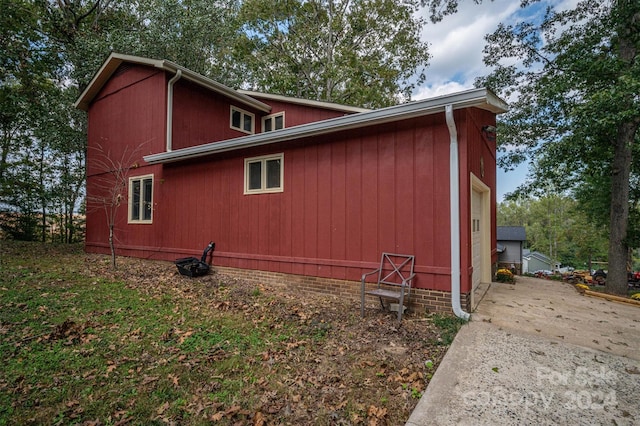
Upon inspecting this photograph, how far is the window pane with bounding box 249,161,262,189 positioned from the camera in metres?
6.12

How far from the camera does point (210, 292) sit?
5.46m

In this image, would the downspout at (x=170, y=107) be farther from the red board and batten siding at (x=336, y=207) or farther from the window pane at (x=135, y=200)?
the window pane at (x=135, y=200)

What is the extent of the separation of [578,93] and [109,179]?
13686 millimetres

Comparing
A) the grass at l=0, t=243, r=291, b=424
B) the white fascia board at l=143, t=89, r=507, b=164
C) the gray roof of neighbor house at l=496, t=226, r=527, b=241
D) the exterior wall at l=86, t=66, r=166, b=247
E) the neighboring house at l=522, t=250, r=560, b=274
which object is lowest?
the neighboring house at l=522, t=250, r=560, b=274

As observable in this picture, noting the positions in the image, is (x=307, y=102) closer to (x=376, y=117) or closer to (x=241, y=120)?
(x=241, y=120)

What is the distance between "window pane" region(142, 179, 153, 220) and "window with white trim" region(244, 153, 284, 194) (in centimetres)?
371

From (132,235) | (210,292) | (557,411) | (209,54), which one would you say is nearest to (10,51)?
(209,54)

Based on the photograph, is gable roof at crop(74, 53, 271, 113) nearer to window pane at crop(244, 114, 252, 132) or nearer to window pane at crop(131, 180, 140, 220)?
window pane at crop(244, 114, 252, 132)

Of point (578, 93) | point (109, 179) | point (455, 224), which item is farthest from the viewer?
point (109, 179)

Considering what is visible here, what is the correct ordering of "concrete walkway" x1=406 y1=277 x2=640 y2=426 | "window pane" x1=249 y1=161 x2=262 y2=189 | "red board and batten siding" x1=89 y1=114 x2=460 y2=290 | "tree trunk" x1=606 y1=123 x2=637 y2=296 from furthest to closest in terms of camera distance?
"tree trunk" x1=606 y1=123 x2=637 y2=296 < "window pane" x1=249 y1=161 x2=262 y2=189 < "red board and batten siding" x1=89 y1=114 x2=460 y2=290 < "concrete walkway" x1=406 y1=277 x2=640 y2=426

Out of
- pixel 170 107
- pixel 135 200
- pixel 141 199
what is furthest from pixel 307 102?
pixel 135 200

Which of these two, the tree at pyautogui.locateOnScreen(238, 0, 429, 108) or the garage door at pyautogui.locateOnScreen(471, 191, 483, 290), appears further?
the tree at pyautogui.locateOnScreen(238, 0, 429, 108)

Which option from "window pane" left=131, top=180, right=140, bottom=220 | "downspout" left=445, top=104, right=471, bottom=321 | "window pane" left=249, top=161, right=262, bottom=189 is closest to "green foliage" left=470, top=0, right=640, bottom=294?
"downspout" left=445, top=104, right=471, bottom=321

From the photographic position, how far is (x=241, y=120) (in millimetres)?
10453
